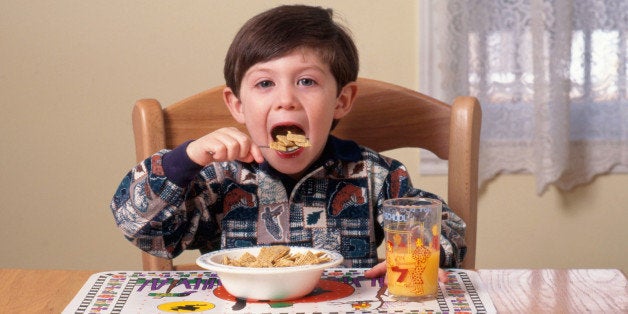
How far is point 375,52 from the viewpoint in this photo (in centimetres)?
217

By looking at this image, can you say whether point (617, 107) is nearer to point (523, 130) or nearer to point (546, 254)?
point (523, 130)

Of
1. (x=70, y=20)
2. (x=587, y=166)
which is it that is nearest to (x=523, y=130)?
(x=587, y=166)

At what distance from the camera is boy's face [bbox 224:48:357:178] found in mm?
1133

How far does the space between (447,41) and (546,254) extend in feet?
1.97

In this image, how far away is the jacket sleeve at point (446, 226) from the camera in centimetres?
106

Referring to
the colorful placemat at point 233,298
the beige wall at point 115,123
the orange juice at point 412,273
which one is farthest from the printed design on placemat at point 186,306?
the beige wall at point 115,123

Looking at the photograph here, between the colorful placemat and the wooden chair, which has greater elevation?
the wooden chair

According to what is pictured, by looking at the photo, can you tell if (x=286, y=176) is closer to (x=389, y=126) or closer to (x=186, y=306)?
(x=389, y=126)

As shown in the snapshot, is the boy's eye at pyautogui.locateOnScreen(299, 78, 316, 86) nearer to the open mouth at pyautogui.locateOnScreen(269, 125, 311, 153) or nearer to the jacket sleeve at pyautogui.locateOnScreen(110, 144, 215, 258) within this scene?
the open mouth at pyautogui.locateOnScreen(269, 125, 311, 153)

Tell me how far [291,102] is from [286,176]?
0.15m

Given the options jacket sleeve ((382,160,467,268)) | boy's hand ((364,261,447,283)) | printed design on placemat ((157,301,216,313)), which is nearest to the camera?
printed design on placemat ((157,301,216,313))

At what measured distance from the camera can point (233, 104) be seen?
1272 millimetres

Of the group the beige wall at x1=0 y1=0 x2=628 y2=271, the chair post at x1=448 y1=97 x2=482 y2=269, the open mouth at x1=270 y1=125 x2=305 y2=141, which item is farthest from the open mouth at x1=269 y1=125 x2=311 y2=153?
the beige wall at x1=0 y1=0 x2=628 y2=271

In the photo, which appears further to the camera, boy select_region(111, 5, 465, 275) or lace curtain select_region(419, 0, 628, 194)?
lace curtain select_region(419, 0, 628, 194)
